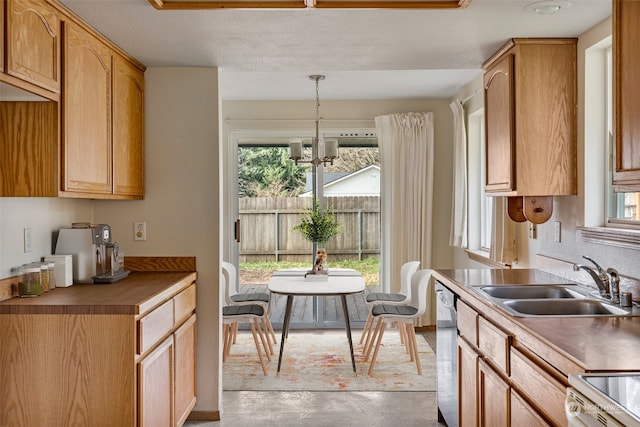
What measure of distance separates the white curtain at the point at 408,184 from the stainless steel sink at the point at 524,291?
273 centimetres

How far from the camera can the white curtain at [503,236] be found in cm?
360

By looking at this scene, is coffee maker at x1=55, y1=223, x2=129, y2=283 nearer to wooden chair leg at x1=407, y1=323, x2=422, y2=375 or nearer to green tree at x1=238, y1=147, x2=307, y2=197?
wooden chair leg at x1=407, y1=323, x2=422, y2=375

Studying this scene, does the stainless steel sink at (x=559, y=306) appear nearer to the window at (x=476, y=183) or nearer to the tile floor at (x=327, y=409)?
the tile floor at (x=327, y=409)

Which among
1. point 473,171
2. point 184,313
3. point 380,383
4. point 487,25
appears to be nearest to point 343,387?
point 380,383

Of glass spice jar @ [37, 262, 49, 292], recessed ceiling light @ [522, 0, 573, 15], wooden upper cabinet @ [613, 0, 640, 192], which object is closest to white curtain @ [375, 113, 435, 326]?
recessed ceiling light @ [522, 0, 573, 15]

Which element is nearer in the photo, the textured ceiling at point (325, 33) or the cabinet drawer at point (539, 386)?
the cabinet drawer at point (539, 386)

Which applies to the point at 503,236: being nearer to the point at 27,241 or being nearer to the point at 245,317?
the point at 245,317

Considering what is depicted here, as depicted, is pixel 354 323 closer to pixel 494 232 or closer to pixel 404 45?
pixel 494 232

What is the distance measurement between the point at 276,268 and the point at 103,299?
3.34 m

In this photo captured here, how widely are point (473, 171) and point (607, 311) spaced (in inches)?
111

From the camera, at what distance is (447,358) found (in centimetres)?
304

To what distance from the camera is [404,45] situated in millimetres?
2822

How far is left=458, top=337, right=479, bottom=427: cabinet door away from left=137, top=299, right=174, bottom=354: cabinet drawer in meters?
1.48

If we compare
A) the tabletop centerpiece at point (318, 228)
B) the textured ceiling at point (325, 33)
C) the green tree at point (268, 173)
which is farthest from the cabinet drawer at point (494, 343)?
the green tree at point (268, 173)
